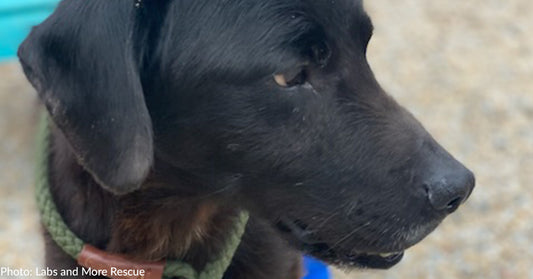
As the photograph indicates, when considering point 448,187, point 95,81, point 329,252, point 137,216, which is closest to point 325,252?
point 329,252

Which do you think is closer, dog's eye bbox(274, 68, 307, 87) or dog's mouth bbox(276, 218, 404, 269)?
dog's eye bbox(274, 68, 307, 87)

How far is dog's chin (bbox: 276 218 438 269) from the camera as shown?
221 centimetres

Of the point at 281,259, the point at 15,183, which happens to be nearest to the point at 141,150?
the point at 281,259

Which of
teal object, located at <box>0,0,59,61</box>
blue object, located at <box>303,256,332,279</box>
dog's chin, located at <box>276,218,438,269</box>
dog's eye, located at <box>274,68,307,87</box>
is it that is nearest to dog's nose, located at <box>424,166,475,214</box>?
dog's chin, located at <box>276,218,438,269</box>

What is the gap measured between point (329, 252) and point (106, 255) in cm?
56

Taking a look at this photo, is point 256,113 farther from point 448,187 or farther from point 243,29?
point 448,187

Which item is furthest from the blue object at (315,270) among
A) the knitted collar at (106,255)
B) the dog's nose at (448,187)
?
the dog's nose at (448,187)

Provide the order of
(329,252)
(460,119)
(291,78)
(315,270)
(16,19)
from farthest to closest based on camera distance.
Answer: (460,119)
(16,19)
(315,270)
(329,252)
(291,78)

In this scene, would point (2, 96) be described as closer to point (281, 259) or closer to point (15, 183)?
point (15, 183)

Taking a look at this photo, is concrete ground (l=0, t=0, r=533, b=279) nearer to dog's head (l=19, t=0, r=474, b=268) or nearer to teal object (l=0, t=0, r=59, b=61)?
teal object (l=0, t=0, r=59, b=61)

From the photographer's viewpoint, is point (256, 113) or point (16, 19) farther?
point (16, 19)

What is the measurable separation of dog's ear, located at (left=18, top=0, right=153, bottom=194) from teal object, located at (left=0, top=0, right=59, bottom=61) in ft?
5.64

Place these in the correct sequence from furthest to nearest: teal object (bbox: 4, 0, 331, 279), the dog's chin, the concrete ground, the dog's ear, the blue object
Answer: the concrete ground
teal object (bbox: 4, 0, 331, 279)
the blue object
the dog's chin
the dog's ear

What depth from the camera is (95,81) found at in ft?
6.52
